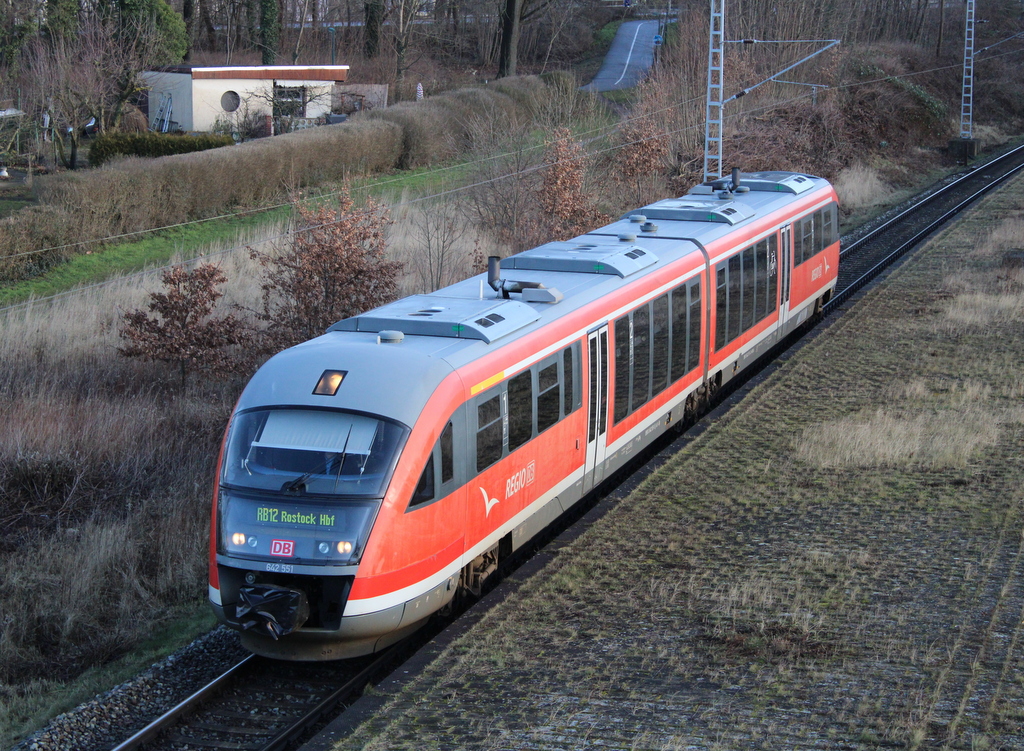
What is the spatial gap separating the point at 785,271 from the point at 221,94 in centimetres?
2667

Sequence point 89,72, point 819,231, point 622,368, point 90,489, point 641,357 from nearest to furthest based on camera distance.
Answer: point 622,368, point 641,357, point 90,489, point 819,231, point 89,72

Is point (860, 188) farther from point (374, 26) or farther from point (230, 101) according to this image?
point (374, 26)

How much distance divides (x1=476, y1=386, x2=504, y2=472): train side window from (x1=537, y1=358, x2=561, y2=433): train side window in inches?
30.4

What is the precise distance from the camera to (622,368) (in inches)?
490

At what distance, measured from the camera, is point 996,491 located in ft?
39.7

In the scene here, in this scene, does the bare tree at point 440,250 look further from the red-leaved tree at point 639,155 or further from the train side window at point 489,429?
the train side window at point 489,429

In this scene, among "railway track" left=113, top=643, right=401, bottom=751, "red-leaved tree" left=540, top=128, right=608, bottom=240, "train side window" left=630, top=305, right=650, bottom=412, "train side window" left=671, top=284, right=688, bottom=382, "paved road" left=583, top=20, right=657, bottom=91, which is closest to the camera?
"railway track" left=113, top=643, right=401, bottom=751

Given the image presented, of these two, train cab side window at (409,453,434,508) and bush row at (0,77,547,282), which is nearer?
train cab side window at (409,453,434,508)

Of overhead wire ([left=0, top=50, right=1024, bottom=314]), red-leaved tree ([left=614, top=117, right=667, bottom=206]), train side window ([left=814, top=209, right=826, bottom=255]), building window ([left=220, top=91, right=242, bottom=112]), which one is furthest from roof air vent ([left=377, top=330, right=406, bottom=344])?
building window ([left=220, top=91, right=242, bottom=112])

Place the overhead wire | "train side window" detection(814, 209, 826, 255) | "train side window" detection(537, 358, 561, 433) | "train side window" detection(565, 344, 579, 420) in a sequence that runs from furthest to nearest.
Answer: the overhead wire < "train side window" detection(814, 209, 826, 255) < "train side window" detection(565, 344, 579, 420) < "train side window" detection(537, 358, 561, 433)

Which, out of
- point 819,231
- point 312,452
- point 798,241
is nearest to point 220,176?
point 819,231

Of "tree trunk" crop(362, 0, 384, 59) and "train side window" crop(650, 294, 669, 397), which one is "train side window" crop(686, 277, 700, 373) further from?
"tree trunk" crop(362, 0, 384, 59)

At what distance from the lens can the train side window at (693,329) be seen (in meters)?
14.5

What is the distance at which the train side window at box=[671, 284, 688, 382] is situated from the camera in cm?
1398
